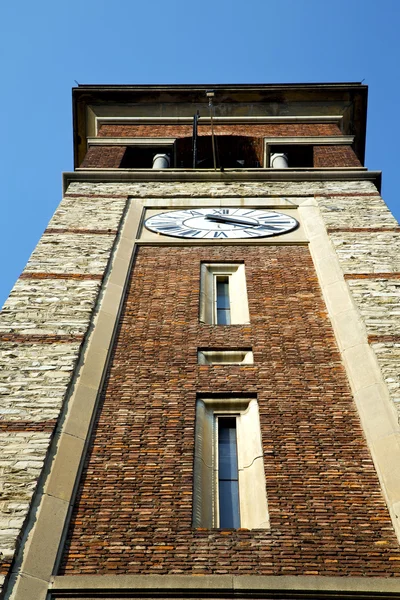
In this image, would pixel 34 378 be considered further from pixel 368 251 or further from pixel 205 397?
pixel 368 251

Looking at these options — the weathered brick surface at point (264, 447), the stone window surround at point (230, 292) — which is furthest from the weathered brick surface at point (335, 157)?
the weathered brick surface at point (264, 447)

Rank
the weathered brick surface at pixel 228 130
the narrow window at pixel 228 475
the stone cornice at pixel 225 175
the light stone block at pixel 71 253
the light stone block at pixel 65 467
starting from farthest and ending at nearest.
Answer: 1. the weathered brick surface at pixel 228 130
2. the stone cornice at pixel 225 175
3. the light stone block at pixel 71 253
4. the narrow window at pixel 228 475
5. the light stone block at pixel 65 467

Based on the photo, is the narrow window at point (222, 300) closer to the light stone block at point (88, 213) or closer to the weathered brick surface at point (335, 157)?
the light stone block at point (88, 213)

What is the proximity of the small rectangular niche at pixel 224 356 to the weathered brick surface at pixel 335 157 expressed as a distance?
1001cm

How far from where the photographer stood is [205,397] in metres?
9.88

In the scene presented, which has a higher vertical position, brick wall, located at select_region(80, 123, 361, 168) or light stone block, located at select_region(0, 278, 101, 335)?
brick wall, located at select_region(80, 123, 361, 168)

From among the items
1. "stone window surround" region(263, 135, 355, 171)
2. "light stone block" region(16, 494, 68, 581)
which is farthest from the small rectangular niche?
"stone window surround" region(263, 135, 355, 171)

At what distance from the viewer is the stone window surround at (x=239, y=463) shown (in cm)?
803

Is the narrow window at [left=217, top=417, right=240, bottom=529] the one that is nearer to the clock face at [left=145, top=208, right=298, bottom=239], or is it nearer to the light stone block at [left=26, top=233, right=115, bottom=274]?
the light stone block at [left=26, top=233, right=115, bottom=274]

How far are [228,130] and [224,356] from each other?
44.6 ft

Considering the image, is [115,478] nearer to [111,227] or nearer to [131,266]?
[131,266]

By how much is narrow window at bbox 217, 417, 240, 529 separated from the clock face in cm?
595

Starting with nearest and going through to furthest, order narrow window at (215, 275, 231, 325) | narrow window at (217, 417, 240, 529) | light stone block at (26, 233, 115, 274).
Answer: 1. narrow window at (217, 417, 240, 529)
2. narrow window at (215, 275, 231, 325)
3. light stone block at (26, 233, 115, 274)

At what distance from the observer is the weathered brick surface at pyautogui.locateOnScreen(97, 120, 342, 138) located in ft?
75.3
